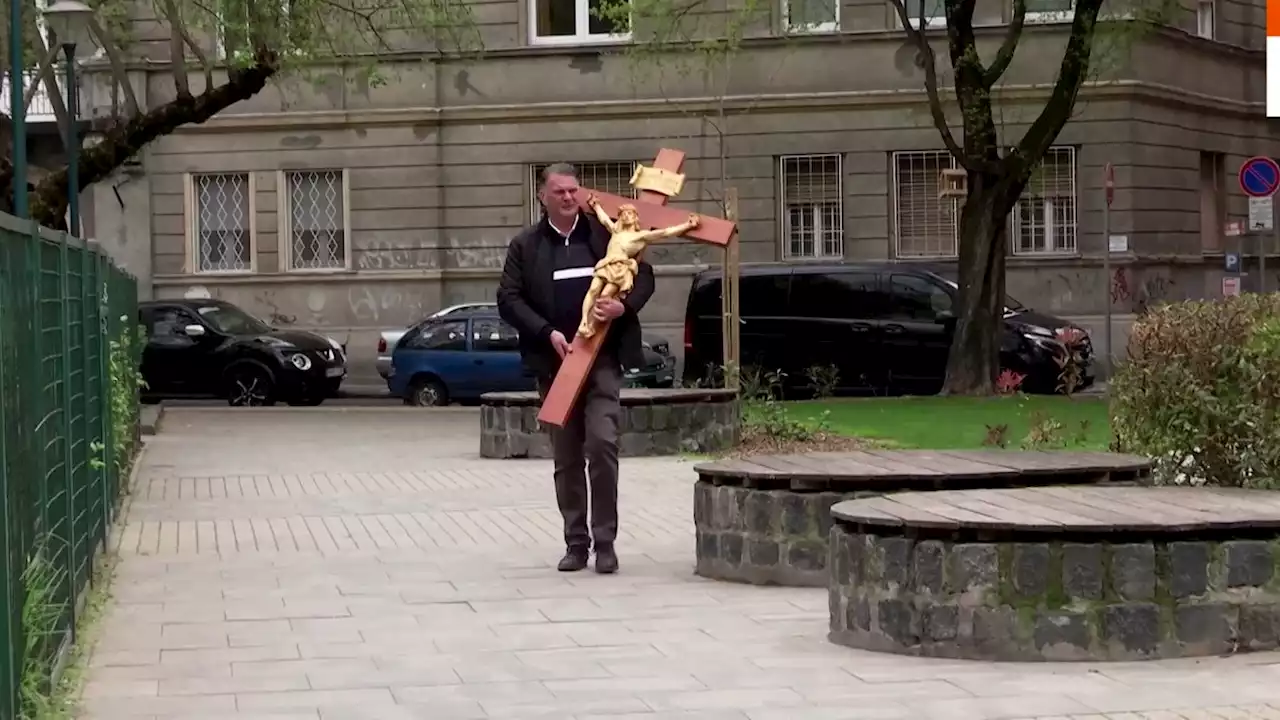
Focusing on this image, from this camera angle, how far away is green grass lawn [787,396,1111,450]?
58.7 feet

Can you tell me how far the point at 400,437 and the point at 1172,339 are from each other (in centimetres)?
1390

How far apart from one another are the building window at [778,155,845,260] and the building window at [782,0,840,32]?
7.16 ft

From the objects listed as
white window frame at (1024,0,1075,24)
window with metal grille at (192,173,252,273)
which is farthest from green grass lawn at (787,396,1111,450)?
window with metal grille at (192,173,252,273)

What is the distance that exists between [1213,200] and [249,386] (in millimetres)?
17036

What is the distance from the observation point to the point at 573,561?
34.8 feet

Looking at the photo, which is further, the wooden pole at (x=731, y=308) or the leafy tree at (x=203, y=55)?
the leafy tree at (x=203, y=55)

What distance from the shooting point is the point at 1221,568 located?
7707 millimetres

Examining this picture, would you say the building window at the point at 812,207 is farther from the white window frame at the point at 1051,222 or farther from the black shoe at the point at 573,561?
the black shoe at the point at 573,561

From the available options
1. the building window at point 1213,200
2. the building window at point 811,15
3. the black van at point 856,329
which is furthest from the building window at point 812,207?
the building window at point 1213,200

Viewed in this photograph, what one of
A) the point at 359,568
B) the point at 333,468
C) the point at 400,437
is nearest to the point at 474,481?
the point at 333,468

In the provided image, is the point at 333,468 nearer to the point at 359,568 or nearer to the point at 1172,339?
the point at 359,568

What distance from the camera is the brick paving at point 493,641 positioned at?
23.4 feet

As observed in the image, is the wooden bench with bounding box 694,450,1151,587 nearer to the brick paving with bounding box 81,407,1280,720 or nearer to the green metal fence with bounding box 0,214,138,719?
the brick paving with bounding box 81,407,1280,720

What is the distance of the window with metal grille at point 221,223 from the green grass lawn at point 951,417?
15.5 meters
